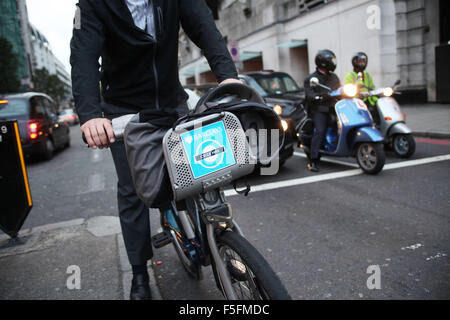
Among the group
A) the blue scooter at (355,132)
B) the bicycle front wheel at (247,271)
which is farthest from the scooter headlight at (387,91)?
the bicycle front wheel at (247,271)

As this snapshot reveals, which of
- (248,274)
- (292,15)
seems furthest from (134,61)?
(292,15)

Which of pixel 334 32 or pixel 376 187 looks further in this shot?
pixel 334 32

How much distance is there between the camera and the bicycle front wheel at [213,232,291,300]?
1.55 meters

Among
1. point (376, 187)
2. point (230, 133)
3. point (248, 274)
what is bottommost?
point (376, 187)

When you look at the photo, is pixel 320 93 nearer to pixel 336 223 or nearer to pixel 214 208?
pixel 336 223

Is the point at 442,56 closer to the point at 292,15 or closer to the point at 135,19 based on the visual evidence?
the point at 292,15

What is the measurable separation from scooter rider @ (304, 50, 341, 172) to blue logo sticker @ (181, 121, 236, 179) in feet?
15.1

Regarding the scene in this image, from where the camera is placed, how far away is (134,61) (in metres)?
2.17

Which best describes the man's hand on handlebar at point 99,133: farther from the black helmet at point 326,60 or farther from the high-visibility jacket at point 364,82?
the high-visibility jacket at point 364,82

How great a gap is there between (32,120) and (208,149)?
8.85m

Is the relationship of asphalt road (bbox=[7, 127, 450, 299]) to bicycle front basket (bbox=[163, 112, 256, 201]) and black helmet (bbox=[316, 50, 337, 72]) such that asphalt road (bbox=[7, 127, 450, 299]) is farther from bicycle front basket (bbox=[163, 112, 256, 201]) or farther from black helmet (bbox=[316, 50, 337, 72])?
black helmet (bbox=[316, 50, 337, 72])

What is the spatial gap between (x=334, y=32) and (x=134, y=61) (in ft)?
53.6

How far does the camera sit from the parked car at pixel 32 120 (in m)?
8.98

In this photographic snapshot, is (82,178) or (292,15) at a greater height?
(292,15)
